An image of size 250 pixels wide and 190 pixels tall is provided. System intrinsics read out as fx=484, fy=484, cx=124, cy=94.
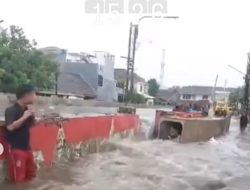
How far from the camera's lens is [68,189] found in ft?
25.9

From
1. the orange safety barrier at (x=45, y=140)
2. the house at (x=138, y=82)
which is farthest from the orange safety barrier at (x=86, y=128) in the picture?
the house at (x=138, y=82)

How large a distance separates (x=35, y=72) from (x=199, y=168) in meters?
29.4

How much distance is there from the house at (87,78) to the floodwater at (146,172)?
42.9 meters

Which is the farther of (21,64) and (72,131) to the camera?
(21,64)

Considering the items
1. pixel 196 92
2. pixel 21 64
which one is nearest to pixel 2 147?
pixel 21 64

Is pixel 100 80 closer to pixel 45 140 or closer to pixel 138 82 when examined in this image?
pixel 138 82

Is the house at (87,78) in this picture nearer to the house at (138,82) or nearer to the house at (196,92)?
the house at (138,82)

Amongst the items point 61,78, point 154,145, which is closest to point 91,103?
point 61,78

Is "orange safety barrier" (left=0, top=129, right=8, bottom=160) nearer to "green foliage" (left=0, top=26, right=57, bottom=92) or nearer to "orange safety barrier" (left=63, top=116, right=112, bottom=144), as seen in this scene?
"orange safety barrier" (left=63, top=116, right=112, bottom=144)

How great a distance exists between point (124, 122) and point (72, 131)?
231 inches

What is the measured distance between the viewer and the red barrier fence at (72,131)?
29.0 feet

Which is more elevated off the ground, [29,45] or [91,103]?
[29,45]

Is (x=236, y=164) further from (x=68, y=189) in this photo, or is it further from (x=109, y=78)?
(x=109, y=78)

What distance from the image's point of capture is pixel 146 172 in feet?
33.6
